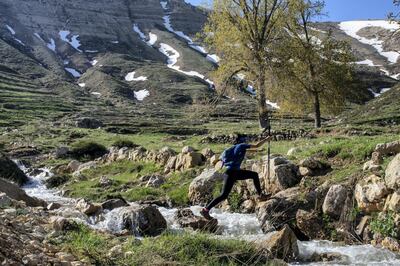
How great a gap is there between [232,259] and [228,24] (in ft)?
82.5

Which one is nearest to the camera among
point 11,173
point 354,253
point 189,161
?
point 354,253

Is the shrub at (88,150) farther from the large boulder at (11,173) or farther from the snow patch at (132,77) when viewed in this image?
the snow patch at (132,77)

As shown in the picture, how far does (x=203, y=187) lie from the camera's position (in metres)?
19.0

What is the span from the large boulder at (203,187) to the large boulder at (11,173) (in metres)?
13.3

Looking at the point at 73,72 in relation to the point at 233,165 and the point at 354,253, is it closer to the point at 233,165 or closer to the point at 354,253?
the point at 233,165

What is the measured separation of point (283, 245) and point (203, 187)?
872cm

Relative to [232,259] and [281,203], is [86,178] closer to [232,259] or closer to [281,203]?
[281,203]

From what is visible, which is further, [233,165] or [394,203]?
[233,165]

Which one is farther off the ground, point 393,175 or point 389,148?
point 389,148

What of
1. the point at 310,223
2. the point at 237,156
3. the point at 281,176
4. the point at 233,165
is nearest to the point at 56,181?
the point at 281,176

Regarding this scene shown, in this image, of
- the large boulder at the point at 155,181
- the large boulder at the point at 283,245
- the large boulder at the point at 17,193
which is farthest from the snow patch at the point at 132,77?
the large boulder at the point at 283,245

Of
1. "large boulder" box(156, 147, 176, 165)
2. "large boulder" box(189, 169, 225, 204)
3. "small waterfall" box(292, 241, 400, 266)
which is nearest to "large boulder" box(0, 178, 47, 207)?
"large boulder" box(189, 169, 225, 204)

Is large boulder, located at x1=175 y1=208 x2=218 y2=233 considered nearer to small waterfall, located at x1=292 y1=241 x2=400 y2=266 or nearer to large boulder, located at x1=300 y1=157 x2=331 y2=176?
small waterfall, located at x1=292 y1=241 x2=400 y2=266

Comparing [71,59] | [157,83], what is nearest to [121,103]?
[157,83]
